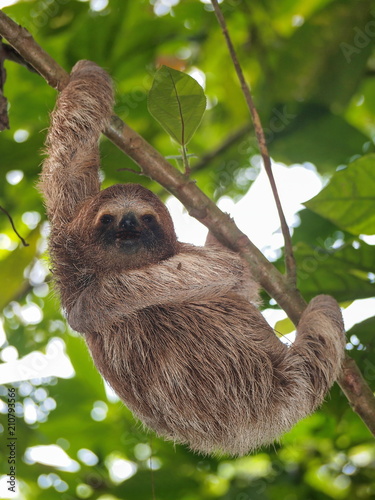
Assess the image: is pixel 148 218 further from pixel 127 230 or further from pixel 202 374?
pixel 202 374

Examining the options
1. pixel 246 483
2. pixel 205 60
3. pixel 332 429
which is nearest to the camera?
pixel 246 483

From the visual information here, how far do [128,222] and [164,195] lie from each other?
2670 mm

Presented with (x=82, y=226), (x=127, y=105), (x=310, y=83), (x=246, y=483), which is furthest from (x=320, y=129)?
(x=246, y=483)

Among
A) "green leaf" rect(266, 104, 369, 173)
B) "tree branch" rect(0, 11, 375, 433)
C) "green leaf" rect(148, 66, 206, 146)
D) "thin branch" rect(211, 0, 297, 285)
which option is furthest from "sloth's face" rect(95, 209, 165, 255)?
"green leaf" rect(266, 104, 369, 173)

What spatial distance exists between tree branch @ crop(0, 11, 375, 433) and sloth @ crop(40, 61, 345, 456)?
0.15 metres

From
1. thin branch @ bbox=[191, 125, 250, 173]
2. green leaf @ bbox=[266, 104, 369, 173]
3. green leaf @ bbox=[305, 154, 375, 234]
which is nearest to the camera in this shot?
green leaf @ bbox=[305, 154, 375, 234]

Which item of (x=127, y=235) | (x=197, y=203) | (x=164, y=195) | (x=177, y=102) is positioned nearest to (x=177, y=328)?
(x=127, y=235)

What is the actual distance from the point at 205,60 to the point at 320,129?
2.55 meters

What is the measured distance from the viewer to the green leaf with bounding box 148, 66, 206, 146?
4.95 meters

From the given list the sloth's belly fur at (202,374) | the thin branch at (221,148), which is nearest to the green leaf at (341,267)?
the sloth's belly fur at (202,374)

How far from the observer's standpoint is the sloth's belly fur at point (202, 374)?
17.1 ft

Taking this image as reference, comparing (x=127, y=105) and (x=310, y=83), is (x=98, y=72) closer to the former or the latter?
(x=127, y=105)

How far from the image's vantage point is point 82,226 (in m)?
5.53

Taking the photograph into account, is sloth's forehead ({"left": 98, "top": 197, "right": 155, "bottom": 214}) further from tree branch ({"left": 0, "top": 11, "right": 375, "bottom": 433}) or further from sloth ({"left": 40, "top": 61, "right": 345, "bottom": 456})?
tree branch ({"left": 0, "top": 11, "right": 375, "bottom": 433})
